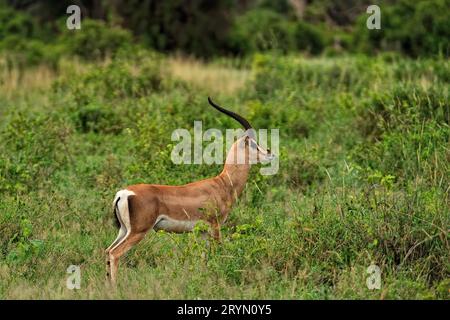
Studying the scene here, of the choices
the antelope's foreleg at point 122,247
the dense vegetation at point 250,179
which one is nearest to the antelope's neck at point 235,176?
the dense vegetation at point 250,179

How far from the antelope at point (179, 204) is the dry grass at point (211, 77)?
6.86m

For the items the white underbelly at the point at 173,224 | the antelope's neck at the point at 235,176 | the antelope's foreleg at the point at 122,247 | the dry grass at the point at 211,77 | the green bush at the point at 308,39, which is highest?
the green bush at the point at 308,39

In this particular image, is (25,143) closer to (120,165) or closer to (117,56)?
A: (120,165)

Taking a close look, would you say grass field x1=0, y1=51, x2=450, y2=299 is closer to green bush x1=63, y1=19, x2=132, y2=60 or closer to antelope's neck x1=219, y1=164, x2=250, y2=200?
antelope's neck x1=219, y1=164, x2=250, y2=200

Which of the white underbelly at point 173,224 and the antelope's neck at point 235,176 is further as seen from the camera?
the antelope's neck at point 235,176

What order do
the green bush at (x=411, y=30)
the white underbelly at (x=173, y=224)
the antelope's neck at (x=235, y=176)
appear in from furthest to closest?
1. the green bush at (x=411, y=30)
2. the antelope's neck at (x=235, y=176)
3. the white underbelly at (x=173, y=224)

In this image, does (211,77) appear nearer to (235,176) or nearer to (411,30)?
(411,30)

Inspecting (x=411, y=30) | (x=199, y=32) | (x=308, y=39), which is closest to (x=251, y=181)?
(x=411, y=30)

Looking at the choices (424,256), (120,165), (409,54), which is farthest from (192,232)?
(409,54)

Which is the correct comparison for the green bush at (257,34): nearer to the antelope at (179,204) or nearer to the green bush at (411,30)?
the green bush at (411,30)

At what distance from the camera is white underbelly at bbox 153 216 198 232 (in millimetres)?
6137

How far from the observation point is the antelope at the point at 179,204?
593 cm

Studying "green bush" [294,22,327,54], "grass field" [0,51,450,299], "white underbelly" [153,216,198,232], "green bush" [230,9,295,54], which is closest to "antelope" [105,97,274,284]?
"white underbelly" [153,216,198,232]
